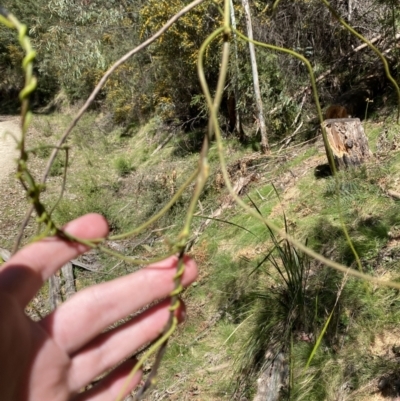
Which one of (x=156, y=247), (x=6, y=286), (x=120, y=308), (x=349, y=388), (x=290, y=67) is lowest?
(x=156, y=247)

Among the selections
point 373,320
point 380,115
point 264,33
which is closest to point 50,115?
point 264,33

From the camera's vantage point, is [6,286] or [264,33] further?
[264,33]

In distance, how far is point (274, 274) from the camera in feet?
8.61

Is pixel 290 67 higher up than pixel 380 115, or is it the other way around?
pixel 290 67

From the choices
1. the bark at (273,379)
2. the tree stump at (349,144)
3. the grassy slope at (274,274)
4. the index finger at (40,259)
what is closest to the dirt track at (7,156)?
the grassy slope at (274,274)

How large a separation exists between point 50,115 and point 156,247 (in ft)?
36.0

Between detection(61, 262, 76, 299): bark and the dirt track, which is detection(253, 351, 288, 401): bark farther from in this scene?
the dirt track

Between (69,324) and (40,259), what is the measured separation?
18cm

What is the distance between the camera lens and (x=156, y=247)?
14.4 ft

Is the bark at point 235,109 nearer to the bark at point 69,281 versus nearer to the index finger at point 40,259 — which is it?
the bark at point 69,281

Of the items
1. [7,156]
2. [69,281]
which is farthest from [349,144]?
[7,156]

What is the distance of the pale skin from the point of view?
3.20ft

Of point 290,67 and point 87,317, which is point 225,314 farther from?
point 290,67

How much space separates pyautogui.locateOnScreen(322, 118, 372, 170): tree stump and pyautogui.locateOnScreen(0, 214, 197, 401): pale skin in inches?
116
